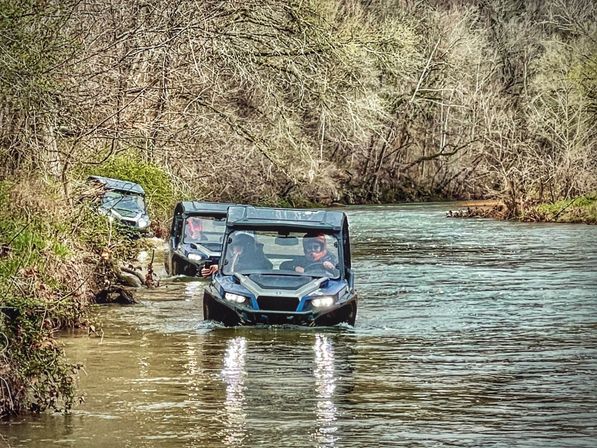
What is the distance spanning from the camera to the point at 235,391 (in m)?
16.2

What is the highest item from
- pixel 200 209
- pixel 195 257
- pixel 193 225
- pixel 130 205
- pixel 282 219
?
pixel 130 205

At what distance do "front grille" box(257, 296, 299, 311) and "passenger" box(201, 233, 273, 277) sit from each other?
1.20 meters

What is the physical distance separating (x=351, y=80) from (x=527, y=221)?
25356 millimetres

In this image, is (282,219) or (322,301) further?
(282,219)

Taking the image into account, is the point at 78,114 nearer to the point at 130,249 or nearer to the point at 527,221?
the point at 130,249

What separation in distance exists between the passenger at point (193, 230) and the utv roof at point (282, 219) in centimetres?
836

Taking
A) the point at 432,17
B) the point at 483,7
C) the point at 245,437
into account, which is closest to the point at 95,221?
the point at 245,437

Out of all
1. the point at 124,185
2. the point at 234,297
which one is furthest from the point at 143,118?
the point at 124,185

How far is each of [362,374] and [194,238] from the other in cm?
1441

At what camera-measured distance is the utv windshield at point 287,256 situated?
72.6 ft

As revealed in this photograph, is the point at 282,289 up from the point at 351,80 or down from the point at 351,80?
down

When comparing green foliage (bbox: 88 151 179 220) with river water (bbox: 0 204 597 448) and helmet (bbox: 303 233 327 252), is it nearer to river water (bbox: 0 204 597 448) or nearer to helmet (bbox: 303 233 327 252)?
river water (bbox: 0 204 597 448)

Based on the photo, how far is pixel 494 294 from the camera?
91.6ft

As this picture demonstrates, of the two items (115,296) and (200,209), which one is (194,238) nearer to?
(200,209)
